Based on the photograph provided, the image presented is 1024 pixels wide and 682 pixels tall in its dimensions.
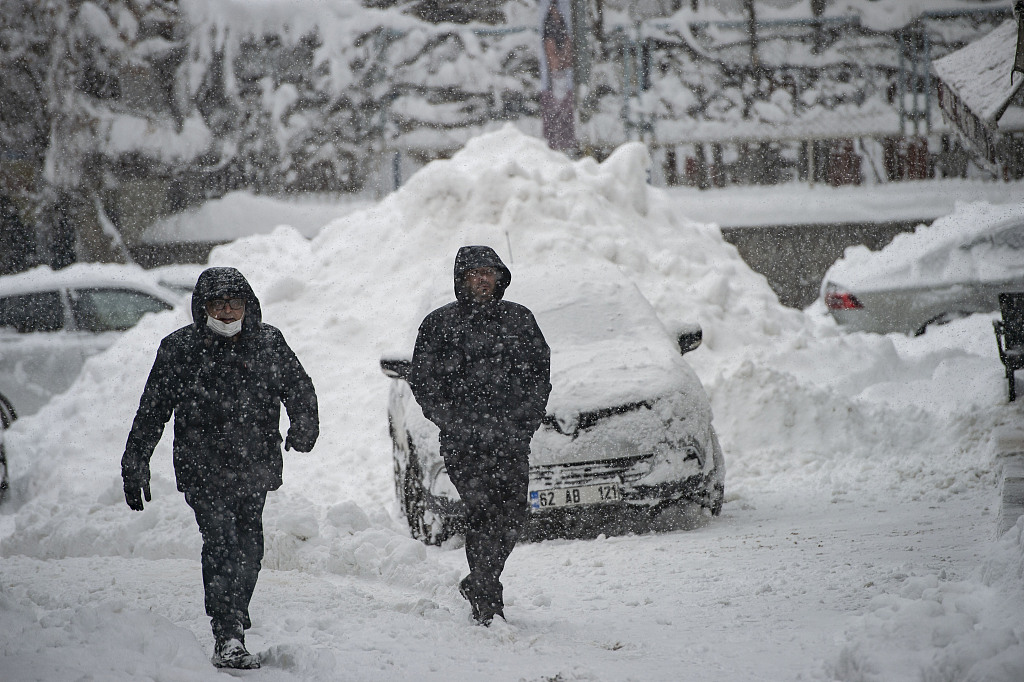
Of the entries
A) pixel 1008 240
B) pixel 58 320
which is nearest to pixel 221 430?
pixel 58 320

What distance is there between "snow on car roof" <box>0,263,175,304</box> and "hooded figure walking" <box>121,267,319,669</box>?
7274 mm

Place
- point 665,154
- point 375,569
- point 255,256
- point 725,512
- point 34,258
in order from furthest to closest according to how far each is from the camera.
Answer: point 665,154 → point 34,258 → point 255,256 → point 725,512 → point 375,569

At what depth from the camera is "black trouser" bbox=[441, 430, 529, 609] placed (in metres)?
4.40

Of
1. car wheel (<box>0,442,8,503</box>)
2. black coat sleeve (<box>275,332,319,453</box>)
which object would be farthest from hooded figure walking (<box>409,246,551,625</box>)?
car wheel (<box>0,442,8,503</box>)

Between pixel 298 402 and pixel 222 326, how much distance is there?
40 cm

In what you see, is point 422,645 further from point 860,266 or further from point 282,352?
point 860,266

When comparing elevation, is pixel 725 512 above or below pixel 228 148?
below

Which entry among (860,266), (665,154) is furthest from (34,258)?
(860,266)

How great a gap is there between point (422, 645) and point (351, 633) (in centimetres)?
36

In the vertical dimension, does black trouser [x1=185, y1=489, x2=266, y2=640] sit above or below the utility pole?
below

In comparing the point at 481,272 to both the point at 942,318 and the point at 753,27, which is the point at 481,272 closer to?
the point at 942,318

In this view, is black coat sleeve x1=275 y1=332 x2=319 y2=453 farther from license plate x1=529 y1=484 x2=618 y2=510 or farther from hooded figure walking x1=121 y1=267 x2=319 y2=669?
license plate x1=529 y1=484 x2=618 y2=510

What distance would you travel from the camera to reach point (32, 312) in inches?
407

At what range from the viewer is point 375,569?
547 centimetres
